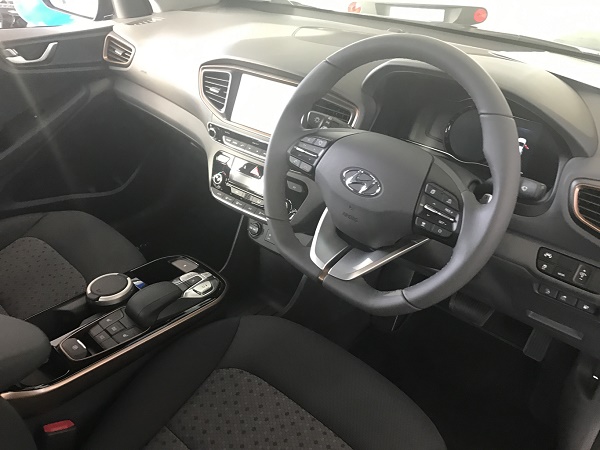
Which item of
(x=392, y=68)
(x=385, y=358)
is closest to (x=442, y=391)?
(x=385, y=358)

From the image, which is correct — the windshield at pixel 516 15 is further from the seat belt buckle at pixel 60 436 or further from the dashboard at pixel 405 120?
the seat belt buckle at pixel 60 436

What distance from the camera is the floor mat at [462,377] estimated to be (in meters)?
1.52

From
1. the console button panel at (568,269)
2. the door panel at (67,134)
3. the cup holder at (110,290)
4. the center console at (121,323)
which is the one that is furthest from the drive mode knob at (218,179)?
the console button panel at (568,269)

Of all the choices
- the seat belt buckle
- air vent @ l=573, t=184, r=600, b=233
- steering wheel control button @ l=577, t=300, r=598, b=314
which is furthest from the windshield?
the seat belt buckle

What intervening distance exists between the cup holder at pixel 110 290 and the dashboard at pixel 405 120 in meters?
0.35

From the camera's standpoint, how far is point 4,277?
138 centimetres

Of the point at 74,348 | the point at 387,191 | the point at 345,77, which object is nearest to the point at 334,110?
the point at 345,77

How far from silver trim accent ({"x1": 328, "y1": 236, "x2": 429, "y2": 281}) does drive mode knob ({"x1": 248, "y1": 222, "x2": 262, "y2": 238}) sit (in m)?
0.55

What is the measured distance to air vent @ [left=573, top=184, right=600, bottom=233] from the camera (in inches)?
36.6

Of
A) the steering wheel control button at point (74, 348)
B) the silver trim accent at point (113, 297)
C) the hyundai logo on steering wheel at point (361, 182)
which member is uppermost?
the hyundai logo on steering wheel at point (361, 182)

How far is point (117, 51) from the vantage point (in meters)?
1.79

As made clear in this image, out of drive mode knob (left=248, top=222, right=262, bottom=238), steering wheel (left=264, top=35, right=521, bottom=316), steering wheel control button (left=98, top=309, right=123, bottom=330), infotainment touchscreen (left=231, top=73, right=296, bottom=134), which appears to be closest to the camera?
steering wheel (left=264, top=35, right=521, bottom=316)

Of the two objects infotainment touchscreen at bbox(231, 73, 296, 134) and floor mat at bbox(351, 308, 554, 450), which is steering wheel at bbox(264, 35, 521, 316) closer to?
infotainment touchscreen at bbox(231, 73, 296, 134)

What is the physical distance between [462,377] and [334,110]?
94cm
